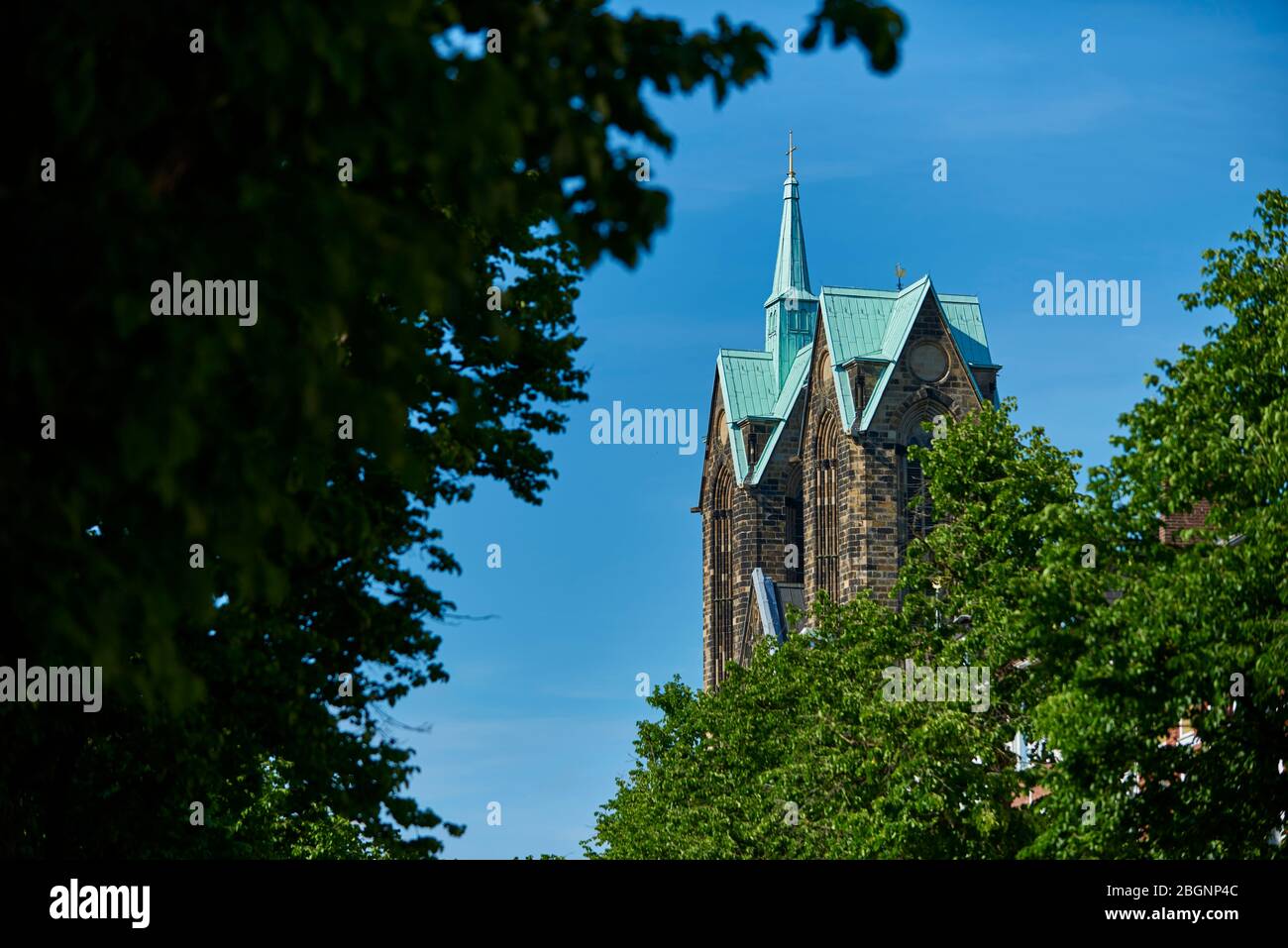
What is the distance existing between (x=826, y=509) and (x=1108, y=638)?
211 ft

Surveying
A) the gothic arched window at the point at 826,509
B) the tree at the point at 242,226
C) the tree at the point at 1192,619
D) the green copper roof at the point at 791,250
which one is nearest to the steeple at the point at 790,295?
the green copper roof at the point at 791,250

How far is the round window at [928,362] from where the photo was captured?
87750 millimetres

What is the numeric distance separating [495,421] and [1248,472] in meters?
9.85

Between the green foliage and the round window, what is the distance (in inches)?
2036

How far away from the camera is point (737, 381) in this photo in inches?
4070

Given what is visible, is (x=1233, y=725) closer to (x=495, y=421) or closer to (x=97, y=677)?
(x=495, y=421)

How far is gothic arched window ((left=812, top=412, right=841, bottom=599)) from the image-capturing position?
290 ft

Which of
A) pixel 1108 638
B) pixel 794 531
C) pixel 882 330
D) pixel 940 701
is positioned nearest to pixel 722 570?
pixel 794 531

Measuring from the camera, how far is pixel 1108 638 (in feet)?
83.0

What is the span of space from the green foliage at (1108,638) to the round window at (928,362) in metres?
51.7

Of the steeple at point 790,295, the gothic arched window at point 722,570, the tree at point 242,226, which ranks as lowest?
the tree at point 242,226

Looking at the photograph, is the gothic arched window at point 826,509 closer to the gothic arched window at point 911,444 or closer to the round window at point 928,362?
the gothic arched window at point 911,444

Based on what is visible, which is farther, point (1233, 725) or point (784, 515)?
point (784, 515)
